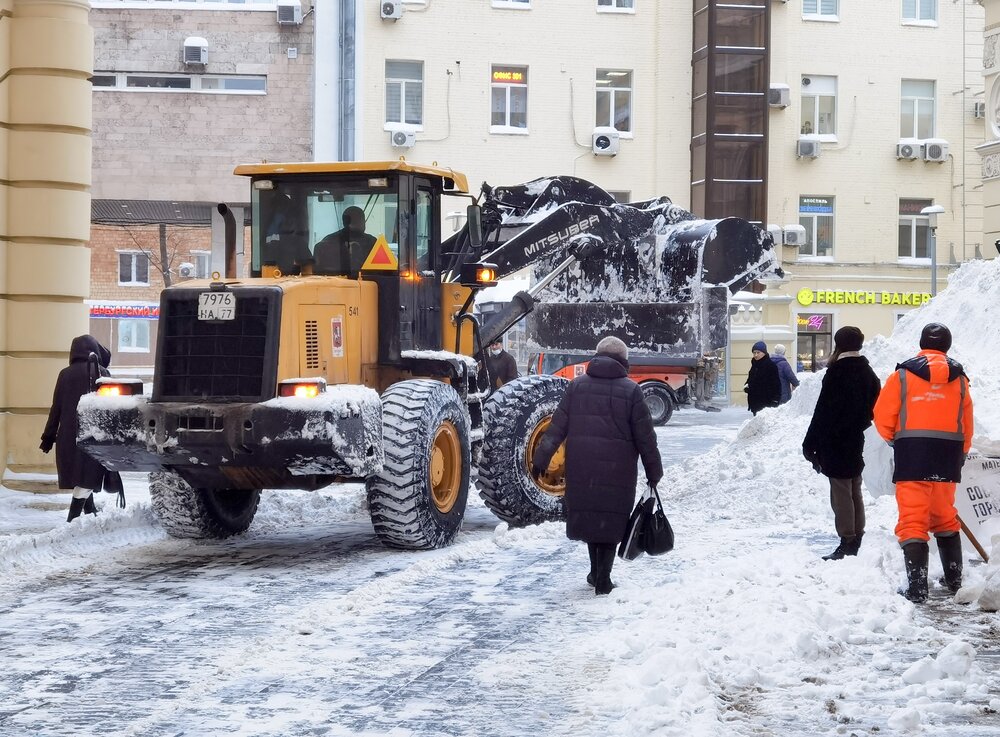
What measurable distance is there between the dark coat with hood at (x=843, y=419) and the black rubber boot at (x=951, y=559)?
1.12 metres

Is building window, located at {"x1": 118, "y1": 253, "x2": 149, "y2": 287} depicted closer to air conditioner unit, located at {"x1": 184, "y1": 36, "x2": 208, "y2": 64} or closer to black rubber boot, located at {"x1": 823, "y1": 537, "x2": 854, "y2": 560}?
air conditioner unit, located at {"x1": 184, "y1": 36, "x2": 208, "y2": 64}

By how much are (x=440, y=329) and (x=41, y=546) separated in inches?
139

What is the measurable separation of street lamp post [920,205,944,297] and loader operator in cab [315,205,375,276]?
2416 centimetres

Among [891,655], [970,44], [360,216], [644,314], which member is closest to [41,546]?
[360,216]

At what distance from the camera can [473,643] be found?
24.1 feet

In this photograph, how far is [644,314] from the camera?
1694 cm

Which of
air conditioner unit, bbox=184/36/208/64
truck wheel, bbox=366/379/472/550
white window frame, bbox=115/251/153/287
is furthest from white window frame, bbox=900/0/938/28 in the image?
truck wheel, bbox=366/379/472/550

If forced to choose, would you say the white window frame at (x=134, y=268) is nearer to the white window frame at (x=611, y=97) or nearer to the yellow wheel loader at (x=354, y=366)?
the white window frame at (x=611, y=97)

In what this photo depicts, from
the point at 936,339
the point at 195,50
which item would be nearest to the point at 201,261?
the point at 195,50

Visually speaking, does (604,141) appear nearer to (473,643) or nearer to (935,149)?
(935,149)

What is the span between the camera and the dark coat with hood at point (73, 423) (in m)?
11.6

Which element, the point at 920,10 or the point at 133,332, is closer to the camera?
the point at 920,10

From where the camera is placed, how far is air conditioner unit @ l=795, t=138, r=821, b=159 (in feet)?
123

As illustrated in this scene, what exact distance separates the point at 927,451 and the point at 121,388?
5.39 metres
